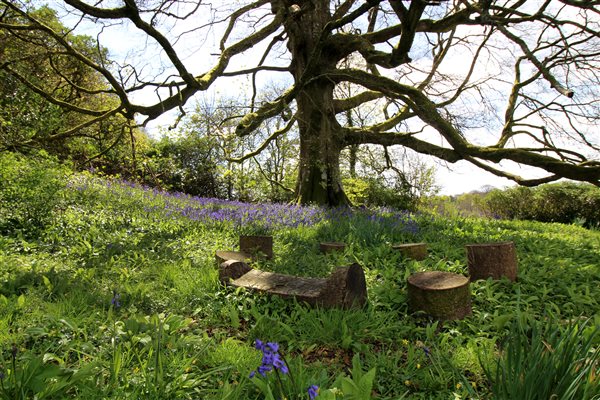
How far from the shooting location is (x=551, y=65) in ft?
29.2

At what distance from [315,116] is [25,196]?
21.6 feet

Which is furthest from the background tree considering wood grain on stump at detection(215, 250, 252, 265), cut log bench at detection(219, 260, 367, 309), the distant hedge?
the distant hedge

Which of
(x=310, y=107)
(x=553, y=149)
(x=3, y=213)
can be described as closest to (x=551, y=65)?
(x=553, y=149)

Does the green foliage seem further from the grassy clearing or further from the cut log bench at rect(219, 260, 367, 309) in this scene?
the cut log bench at rect(219, 260, 367, 309)

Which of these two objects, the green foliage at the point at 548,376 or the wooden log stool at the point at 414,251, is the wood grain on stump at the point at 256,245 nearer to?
the wooden log stool at the point at 414,251

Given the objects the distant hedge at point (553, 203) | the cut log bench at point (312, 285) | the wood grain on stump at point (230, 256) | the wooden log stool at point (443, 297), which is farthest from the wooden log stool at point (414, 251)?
the distant hedge at point (553, 203)

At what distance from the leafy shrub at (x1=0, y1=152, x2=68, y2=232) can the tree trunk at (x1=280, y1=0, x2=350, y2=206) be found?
5.24 meters

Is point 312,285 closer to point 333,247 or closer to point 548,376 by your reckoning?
point 333,247

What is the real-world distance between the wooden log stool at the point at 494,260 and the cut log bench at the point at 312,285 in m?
Answer: 1.44

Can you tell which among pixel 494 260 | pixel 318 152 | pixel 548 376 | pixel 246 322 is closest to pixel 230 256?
pixel 246 322

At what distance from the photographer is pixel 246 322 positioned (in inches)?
119

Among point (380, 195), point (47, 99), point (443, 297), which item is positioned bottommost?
point (443, 297)

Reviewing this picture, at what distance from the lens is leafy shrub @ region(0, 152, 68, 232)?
5285 mm

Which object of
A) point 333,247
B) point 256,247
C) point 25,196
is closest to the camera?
point 256,247
